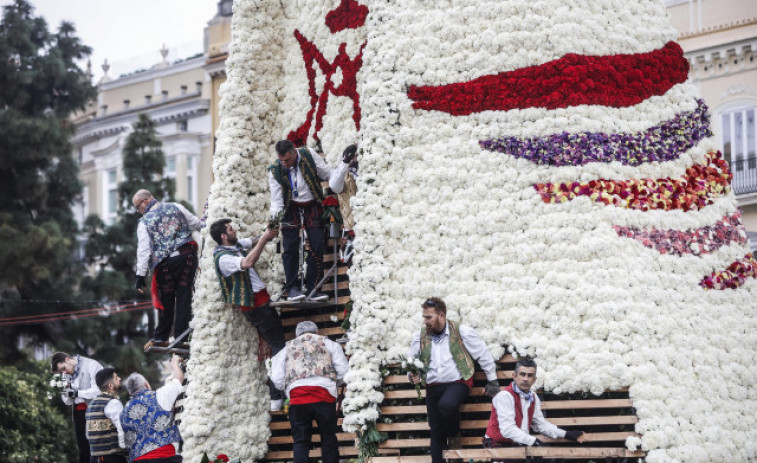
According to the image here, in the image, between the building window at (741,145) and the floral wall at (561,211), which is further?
the building window at (741,145)

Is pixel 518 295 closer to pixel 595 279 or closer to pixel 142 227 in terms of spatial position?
pixel 595 279

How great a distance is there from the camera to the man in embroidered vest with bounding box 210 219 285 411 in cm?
1459

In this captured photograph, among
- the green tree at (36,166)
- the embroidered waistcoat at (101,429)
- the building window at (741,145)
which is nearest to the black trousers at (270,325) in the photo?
the embroidered waistcoat at (101,429)

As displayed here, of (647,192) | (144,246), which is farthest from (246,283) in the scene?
(647,192)

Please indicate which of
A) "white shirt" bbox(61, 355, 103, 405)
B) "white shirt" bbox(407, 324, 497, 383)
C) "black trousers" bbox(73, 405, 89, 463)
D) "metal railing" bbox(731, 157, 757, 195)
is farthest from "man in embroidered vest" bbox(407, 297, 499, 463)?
"metal railing" bbox(731, 157, 757, 195)

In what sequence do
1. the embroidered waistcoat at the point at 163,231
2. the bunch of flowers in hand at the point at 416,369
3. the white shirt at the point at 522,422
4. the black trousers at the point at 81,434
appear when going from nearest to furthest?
the white shirt at the point at 522,422 < the bunch of flowers in hand at the point at 416,369 < the black trousers at the point at 81,434 < the embroidered waistcoat at the point at 163,231

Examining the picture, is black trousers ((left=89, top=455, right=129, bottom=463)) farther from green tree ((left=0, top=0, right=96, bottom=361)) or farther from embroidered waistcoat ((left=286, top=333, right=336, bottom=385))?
green tree ((left=0, top=0, right=96, bottom=361))

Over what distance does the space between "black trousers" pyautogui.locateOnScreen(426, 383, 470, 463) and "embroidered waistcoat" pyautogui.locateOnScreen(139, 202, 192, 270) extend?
4.49 metres

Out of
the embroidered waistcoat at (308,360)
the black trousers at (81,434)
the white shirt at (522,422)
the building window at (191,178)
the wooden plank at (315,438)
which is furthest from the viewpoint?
the building window at (191,178)

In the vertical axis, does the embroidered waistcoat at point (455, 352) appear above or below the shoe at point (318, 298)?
below

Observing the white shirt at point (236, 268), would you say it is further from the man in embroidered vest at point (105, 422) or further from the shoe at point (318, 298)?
the man in embroidered vest at point (105, 422)

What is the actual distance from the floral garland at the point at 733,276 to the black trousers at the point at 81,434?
7.67 m

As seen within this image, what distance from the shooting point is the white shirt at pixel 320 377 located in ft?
43.3

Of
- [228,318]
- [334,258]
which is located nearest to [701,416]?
[334,258]
